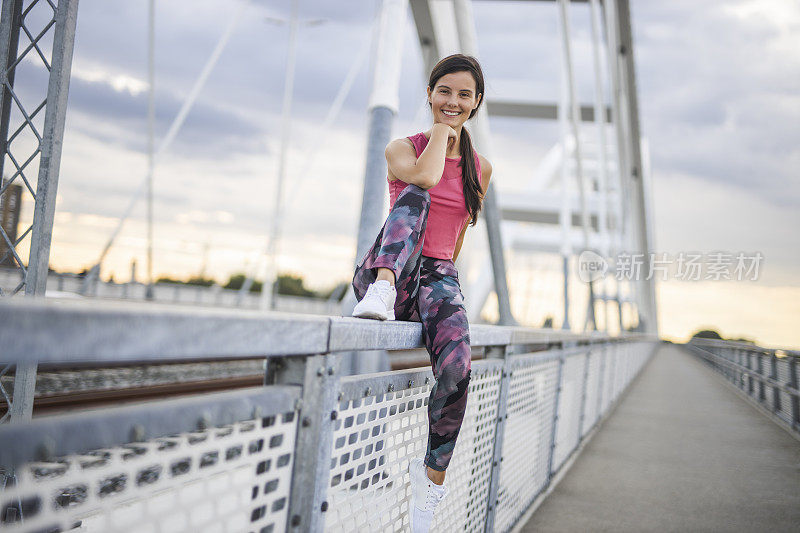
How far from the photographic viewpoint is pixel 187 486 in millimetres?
1036

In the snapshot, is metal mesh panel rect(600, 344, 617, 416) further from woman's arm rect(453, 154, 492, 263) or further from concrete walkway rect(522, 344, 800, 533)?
woman's arm rect(453, 154, 492, 263)

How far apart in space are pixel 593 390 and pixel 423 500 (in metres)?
4.99

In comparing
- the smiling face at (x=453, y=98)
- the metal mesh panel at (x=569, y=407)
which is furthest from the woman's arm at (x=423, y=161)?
the metal mesh panel at (x=569, y=407)

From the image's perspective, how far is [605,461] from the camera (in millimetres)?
5250

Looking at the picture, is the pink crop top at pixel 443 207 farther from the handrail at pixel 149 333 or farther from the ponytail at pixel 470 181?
the handrail at pixel 149 333

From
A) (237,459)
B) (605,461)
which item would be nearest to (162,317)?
(237,459)

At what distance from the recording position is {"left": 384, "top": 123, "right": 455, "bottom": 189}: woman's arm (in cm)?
207

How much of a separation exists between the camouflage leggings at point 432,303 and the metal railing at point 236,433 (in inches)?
2.9

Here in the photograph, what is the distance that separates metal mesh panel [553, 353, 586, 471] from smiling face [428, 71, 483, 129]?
2597mm

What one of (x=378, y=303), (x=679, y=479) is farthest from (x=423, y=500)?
(x=679, y=479)

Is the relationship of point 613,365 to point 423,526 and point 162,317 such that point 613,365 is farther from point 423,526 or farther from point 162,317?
point 162,317

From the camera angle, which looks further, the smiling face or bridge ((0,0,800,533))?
the smiling face

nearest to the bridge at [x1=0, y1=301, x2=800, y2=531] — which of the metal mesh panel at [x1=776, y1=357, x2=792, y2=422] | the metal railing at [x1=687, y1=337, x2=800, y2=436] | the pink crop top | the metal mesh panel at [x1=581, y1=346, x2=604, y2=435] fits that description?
the pink crop top

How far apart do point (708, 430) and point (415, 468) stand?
640 cm
